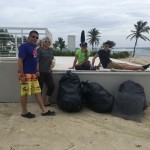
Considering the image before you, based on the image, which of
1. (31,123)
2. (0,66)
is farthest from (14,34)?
(31,123)

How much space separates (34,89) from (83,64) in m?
1.78

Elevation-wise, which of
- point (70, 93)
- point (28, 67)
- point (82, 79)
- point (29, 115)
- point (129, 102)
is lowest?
point (29, 115)

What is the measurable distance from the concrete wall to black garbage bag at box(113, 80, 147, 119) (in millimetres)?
472

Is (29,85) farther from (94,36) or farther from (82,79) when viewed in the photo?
(94,36)

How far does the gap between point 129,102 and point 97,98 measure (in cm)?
64

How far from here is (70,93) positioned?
514 centimetres

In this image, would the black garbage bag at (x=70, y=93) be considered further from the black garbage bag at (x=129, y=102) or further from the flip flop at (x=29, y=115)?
the black garbage bag at (x=129, y=102)

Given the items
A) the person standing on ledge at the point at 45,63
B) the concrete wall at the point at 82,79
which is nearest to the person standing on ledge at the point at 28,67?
the person standing on ledge at the point at 45,63

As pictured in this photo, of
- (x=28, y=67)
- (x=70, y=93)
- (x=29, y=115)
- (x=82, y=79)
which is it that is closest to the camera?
(x=28, y=67)

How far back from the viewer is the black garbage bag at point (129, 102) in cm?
524

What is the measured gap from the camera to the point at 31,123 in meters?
4.53

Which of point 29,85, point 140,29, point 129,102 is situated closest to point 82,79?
point 129,102

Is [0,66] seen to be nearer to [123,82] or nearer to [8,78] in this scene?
[8,78]

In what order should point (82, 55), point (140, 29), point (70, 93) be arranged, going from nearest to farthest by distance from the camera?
1. point (70, 93)
2. point (82, 55)
3. point (140, 29)
